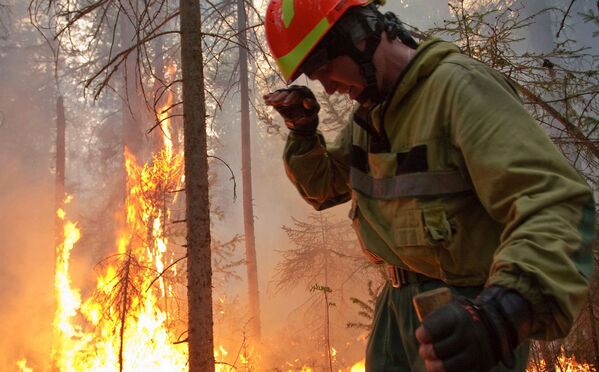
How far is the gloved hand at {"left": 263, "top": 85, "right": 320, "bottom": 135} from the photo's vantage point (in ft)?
8.14

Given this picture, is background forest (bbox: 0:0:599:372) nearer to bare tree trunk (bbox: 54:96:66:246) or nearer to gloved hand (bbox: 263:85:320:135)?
bare tree trunk (bbox: 54:96:66:246)

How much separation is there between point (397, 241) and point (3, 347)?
28489 millimetres

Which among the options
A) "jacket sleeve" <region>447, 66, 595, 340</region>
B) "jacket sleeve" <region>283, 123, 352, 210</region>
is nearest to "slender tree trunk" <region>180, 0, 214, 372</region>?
"jacket sleeve" <region>283, 123, 352, 210</region>

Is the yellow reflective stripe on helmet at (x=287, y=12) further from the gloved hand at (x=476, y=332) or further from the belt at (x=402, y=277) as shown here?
the gloved hand at (x=476, y=332)

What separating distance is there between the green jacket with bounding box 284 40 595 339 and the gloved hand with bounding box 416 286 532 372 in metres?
0.06

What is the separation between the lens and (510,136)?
1490 mm

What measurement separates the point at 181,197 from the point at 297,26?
23952mm

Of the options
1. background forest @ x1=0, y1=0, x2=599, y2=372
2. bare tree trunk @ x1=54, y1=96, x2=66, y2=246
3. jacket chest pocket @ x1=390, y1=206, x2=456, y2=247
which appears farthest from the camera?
bare tree trunk @ x1=54, y1=96, x2=66, y2=246

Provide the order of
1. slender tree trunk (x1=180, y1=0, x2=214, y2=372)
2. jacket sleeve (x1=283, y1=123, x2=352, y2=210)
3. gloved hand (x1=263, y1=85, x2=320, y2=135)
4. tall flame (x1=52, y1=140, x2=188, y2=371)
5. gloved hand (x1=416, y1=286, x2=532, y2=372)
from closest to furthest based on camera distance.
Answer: gloved hand (x1=416, y1=286, x2=532, y2=372) < gloved hand (x1=263, y1=85, x2=320, y2=135) < jacket sleeve (x1=283, y1=123, x2=352, y2=210) < slender tree trunk (x1=180, y1=0, x2=214, y2=372) < tall flame (x1=52, y1=140, x2=188, y2=371)

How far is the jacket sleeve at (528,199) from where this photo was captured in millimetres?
1266

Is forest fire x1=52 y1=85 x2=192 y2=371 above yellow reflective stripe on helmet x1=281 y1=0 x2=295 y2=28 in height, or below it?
below

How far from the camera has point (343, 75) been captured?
2076 millimetres

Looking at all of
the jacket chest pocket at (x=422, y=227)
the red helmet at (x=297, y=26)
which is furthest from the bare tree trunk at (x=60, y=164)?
the jacket chest pocket at (x=422, y=227)

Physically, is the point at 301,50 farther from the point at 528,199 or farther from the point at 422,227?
the point at 528,199
